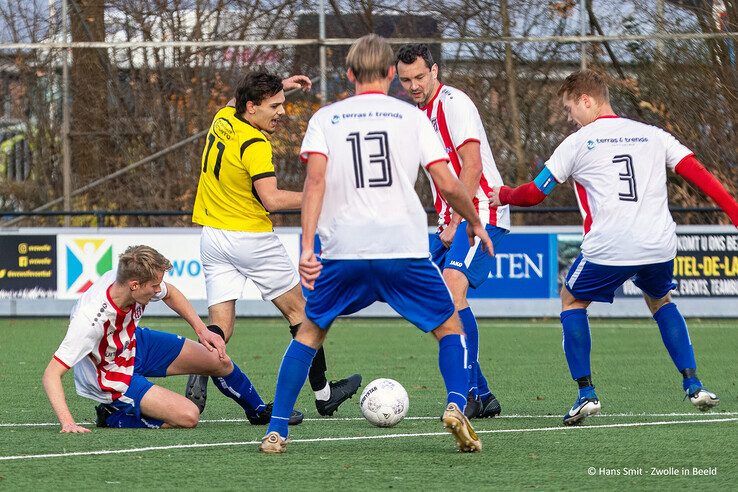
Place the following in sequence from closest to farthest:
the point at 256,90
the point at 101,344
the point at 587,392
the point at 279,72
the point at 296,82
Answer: the point at 101,344 < the point at 587,392 < the point at 256,90 < the point at 296,82 < the point at 279,72

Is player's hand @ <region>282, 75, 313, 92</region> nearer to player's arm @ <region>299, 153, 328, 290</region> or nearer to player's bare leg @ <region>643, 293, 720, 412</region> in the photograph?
player's arm @ <region>299, 153, 328, 290</region>

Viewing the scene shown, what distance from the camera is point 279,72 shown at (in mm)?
17625

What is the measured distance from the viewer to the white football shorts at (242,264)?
7848mm

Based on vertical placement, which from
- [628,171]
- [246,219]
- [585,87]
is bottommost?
[246,219]

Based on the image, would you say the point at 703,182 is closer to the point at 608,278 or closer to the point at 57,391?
the point at 608,278

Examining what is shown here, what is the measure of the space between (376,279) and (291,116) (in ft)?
39.3

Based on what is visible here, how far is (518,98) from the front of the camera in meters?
17.5

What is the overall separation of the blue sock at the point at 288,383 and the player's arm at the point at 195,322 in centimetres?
111

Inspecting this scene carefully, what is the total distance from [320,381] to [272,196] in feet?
3.79

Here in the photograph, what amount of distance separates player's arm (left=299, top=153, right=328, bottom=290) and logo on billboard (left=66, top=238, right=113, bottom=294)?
35.1 ft

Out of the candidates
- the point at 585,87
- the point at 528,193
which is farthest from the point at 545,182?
the point at 585,87

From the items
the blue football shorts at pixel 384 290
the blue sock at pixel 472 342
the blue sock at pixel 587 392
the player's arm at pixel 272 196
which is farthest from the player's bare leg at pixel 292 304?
the blue football shorts at pixel 384 290

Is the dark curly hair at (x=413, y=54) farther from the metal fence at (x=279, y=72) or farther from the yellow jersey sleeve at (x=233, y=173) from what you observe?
the metal fence at (x=279, y=72)

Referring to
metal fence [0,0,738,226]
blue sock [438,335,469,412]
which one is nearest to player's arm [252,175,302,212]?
blue sock [438,335,469,412]
